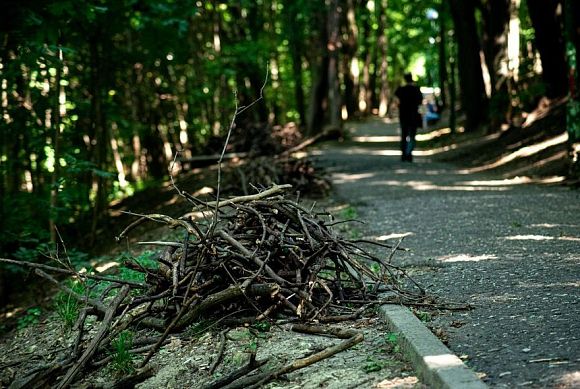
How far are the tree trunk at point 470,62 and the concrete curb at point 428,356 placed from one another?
64.5ft

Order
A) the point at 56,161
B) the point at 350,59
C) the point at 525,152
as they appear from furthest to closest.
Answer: the point at 350,59 < the point at 525,152 < the point at 56,161

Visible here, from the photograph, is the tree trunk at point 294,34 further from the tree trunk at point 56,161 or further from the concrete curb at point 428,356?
the concrete curb at point 428,356

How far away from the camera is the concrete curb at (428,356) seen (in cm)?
352

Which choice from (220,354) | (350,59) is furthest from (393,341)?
(350,59)

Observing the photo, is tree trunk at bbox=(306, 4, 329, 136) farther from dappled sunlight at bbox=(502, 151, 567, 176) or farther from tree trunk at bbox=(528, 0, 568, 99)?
dappled sunlight at bbox=(502, 151, 567, 176)

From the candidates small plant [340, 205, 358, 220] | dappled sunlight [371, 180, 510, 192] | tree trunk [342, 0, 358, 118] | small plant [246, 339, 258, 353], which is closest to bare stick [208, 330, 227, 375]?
small plant [246, 339, 258, 353]

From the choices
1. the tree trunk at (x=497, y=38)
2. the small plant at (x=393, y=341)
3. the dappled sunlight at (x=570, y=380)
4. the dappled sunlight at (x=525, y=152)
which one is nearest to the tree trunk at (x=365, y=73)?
the tree trunk at (x=497, y=38)

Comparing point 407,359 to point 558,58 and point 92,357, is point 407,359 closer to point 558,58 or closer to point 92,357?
point 92,357

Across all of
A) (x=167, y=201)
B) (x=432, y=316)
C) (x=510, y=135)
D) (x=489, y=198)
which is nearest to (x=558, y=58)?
(x=510, y=135)

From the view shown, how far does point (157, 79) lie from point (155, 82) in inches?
60.4

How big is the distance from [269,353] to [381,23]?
3831 cm

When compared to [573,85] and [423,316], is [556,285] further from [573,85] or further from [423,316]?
[573,85]

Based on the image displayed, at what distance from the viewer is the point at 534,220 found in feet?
29.1

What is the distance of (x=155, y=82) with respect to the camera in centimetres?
2114
